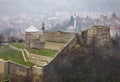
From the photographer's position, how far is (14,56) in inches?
565

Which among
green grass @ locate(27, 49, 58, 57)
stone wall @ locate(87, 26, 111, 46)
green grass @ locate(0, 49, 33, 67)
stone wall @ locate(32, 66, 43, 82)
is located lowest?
stone wall @ locate(32, 66, 43, 82)

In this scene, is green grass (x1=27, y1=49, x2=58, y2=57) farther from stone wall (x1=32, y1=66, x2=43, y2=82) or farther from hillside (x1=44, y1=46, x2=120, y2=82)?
stone wall (x1=32, y1=66, x2=43, y2=82)

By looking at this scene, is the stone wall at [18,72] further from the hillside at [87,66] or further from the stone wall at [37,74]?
the hillside at [87,66]

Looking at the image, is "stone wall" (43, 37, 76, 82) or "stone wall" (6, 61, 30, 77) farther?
"stone wall" (6, 61, 30, 77)

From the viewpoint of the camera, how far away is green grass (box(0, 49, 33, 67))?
13295 mm

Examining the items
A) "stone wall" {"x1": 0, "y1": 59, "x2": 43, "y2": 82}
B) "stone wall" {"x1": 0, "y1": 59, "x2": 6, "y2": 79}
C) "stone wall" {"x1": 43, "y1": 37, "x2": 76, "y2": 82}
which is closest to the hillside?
"stone wall" {"x1": 43, "y1": 37, "x2": 76, "y2": 82}

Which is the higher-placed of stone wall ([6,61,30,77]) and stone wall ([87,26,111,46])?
stone wall ([87,26,111,46])

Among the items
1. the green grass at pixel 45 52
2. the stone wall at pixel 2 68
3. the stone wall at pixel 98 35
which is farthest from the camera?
the stone wall at pixel 98 35

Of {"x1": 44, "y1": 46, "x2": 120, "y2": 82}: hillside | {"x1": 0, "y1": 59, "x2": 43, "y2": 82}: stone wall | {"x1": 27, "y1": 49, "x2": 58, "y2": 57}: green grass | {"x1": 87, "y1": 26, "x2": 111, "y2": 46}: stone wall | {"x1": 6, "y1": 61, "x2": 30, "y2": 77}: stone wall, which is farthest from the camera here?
{"x1": 87, "y1": 26, "x2": 111, "y2": 46}: stone wall

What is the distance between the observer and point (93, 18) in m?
18.9

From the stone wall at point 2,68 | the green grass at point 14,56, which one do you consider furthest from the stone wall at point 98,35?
the stone wall at point 2,68

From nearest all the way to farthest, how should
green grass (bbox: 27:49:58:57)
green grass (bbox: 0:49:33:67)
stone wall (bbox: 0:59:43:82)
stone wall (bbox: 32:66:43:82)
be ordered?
stone wall (bbox: 32:66:43:82)
stone wall (bbox: 0:59:43:82)
green grass (bbox: 0:49:33:67)
green grass (bbox: 27:49:58:57)

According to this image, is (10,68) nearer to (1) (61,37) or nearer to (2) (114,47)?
(1) (61,37)

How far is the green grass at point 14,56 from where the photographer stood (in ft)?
43.6
